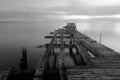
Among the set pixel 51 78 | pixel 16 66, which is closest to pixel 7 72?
pixel 51 78

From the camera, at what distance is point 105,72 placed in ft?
25.9

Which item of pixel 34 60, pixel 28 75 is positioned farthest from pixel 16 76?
pixel 34 60

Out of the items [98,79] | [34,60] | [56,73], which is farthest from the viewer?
[34,60]

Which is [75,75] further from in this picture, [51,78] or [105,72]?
[51,78]

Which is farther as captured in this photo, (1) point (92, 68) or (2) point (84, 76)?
(1) point (92, 68)

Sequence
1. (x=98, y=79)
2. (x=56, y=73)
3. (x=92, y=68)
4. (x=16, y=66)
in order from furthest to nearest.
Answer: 1. (x=16, y=66)
2. (x=56, y=73)
3. (x=92, y=68)
4. (x=98, y=79)

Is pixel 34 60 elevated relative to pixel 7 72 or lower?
lower

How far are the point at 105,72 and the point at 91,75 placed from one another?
104cm

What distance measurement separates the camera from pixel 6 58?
77.6 ft

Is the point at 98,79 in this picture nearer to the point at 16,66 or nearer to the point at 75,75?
the point at 75,75

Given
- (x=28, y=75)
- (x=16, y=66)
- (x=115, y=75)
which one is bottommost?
(x=16, y=66)

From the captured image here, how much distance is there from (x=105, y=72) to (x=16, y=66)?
15166mm

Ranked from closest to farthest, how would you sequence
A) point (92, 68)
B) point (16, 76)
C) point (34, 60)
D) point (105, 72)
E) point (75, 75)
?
point (75, 75), point (105, 72), point (92, 68), point (16, 76), point (34, 60)

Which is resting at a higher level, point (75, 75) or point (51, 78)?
point (75, 75)
